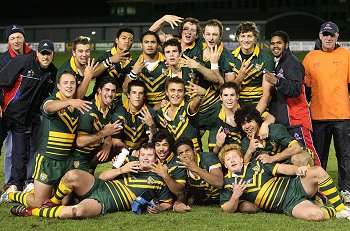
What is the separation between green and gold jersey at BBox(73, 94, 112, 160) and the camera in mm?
6812

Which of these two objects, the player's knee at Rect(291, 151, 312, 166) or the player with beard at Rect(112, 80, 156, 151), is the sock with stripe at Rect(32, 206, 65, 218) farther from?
the player's knee at Rect(291, 151, 312, 166)

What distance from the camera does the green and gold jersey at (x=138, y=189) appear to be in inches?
255

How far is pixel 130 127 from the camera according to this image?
23.6 ft

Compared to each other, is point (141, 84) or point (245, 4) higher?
point (245, 4)

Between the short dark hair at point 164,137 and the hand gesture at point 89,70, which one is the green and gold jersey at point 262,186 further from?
the hand gesture at point 89,70

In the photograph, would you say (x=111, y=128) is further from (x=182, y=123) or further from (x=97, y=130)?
(x=182, y=123)

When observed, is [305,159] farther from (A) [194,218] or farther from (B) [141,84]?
(B) [141,84]

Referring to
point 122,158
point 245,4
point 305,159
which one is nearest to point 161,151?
point 122,158

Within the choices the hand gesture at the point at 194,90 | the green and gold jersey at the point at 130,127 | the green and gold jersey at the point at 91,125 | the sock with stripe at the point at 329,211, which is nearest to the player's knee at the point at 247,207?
the sock with stripe at the point at 329,211

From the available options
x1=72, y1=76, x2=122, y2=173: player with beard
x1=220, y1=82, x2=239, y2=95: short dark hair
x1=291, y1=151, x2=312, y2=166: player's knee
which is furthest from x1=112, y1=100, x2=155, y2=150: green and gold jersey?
x1=291, y1=151, x2=312, y2=166: player's knee

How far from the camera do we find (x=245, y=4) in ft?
198

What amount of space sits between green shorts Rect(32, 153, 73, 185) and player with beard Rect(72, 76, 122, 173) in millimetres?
259

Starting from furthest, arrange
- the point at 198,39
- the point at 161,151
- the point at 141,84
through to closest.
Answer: the point at 198,39
the point at 141,84
the point at 161,151

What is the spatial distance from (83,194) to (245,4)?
55756 mm
